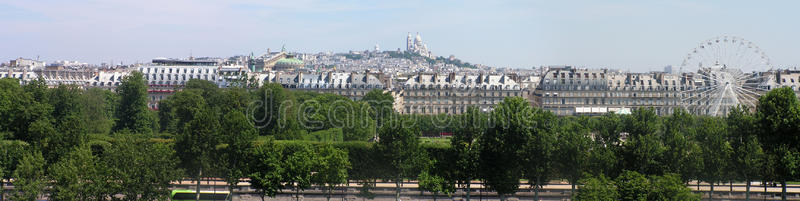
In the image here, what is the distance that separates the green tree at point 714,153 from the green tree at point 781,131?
8.94ft

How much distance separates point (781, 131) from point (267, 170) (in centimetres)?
2907

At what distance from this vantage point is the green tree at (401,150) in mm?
52469

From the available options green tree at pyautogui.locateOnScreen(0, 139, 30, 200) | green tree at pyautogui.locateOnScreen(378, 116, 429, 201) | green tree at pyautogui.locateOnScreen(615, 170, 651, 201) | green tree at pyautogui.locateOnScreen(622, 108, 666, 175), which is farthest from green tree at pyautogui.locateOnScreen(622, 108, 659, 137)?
green tree at pyautogui.locateOnScreen(0, 139, 30, 200)

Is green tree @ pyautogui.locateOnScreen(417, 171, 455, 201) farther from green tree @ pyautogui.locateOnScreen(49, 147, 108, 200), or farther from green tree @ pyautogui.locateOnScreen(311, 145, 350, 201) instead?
green tree @ pyautogui.locateOnScreen(49, 147, 108, 200)

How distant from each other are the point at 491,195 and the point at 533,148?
665 cm

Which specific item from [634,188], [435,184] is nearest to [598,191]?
[634,188]

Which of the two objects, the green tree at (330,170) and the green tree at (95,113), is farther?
the green tree at (95,113)

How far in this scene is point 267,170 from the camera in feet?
166

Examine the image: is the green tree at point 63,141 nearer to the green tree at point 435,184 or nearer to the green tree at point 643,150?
the green tree at point 435,184

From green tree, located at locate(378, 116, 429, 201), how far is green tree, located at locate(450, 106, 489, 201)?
2.38 m

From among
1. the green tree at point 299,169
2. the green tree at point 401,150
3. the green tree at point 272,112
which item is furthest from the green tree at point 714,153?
the green tree at point 272,112

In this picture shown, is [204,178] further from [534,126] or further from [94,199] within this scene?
[534,126]

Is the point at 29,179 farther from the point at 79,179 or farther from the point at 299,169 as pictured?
the point at 299,169

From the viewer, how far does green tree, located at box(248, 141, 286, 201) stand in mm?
49750
